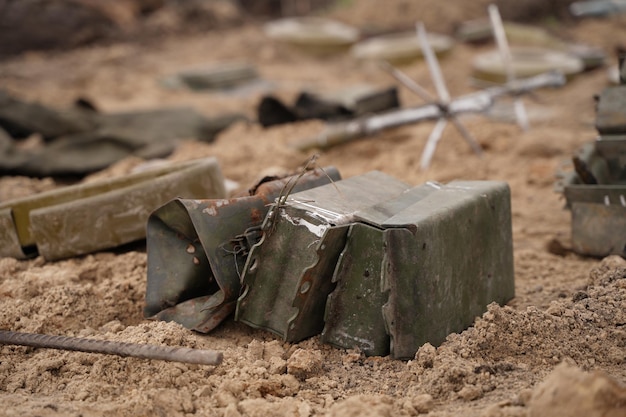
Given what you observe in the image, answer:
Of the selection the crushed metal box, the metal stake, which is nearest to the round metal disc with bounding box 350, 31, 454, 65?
the crushed metal box

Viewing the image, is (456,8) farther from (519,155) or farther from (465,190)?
(465,190)

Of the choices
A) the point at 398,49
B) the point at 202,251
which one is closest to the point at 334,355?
the point at 202,251

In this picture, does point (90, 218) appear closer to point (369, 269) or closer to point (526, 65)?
point (369, 269)

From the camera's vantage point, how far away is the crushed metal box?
249cm

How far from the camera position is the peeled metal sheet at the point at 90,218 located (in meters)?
3.53

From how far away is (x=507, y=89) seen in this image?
6098 millimetres

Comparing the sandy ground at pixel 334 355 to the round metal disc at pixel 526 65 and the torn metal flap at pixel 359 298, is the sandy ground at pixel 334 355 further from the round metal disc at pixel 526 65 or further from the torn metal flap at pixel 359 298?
the round metal disc at pixel 526 65

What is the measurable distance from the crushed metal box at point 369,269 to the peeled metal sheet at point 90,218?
3.41 ft

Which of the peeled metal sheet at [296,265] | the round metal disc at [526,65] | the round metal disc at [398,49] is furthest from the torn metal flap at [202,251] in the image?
the round metal disc at [398,49]

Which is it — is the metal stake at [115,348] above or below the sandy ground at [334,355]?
above

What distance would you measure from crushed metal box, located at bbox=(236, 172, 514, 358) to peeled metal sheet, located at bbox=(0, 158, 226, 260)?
104cm

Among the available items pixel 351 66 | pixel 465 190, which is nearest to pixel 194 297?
pixel 465 190

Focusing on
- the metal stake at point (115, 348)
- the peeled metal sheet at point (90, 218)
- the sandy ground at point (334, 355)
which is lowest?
the sandy ground at point (334, 355)

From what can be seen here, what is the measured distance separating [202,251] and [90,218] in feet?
3.03
